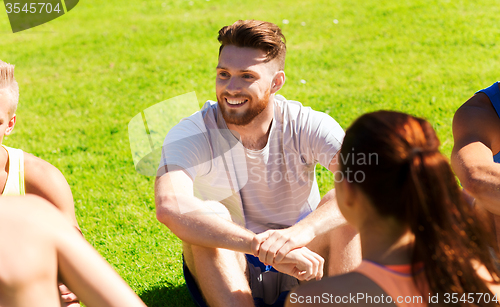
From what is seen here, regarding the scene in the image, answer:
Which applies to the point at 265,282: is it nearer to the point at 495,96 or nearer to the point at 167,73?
the point at 495,96

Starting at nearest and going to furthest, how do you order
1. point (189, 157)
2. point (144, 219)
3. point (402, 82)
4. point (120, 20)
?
point (189, 157) < point (144, 219) < point (402, 82) < point (120, 20)

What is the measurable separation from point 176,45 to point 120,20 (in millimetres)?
2508

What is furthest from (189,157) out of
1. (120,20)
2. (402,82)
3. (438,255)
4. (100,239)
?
(120,20)

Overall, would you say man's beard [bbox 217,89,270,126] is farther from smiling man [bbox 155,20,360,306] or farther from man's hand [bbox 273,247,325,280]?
man's hand [bbox 273,247,325,280]

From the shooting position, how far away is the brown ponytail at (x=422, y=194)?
63.7 inches

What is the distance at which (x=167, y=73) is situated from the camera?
27.9 feet

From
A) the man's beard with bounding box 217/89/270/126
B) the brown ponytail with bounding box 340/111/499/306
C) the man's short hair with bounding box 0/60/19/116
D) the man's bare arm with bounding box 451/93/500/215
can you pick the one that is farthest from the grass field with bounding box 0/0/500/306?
the brown ponytail with bounding box 340/111/499/306

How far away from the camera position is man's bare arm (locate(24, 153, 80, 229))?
287cm

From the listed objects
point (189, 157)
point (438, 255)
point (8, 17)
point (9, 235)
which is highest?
point (9, 235)

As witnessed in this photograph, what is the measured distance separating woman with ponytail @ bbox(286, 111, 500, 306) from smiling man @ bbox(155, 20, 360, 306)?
1237 mm

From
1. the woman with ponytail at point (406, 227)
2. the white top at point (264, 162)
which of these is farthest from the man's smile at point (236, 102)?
the woman with ponytail at point (406, 227)

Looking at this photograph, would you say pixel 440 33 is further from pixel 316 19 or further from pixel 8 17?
pixel 8 17

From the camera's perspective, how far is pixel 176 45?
973 cm

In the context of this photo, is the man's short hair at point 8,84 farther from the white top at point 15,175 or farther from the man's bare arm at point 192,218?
the man's bare arm at point 192,218
